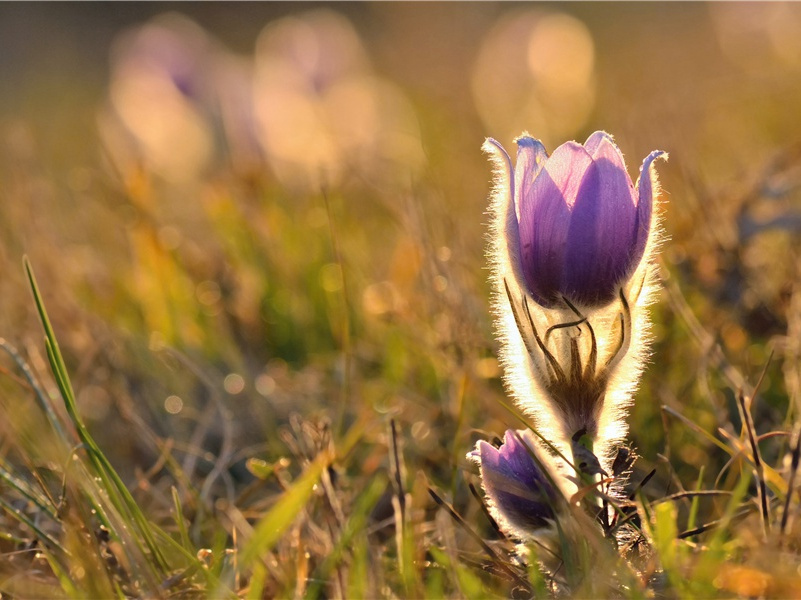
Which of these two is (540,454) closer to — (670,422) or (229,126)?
(670,422)

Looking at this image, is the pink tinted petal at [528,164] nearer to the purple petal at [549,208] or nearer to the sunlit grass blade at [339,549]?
the purple petal at [549,208]

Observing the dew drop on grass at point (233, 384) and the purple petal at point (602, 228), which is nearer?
the purple petal at point (602, 228)

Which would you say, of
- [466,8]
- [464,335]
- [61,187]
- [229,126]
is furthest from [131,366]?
[466,8]

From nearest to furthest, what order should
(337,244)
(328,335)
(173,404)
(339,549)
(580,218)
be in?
(580,218)
(339,549)
(337,244)
(173,404)
(328,335)

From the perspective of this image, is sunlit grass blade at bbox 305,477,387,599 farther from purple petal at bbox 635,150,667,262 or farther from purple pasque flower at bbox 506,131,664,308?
purple petal at bbox 635,150,667,262

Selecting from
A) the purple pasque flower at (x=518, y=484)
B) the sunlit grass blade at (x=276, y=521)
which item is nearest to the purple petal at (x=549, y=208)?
the purple pasque flower at (x=518, y=484)

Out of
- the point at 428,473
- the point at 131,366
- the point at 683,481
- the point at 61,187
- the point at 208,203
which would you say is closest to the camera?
the point at 683,481

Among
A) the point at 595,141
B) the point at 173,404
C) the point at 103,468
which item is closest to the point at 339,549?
the point at 103,468

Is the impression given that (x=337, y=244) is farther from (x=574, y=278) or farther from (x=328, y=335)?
(x=328, y=335)
